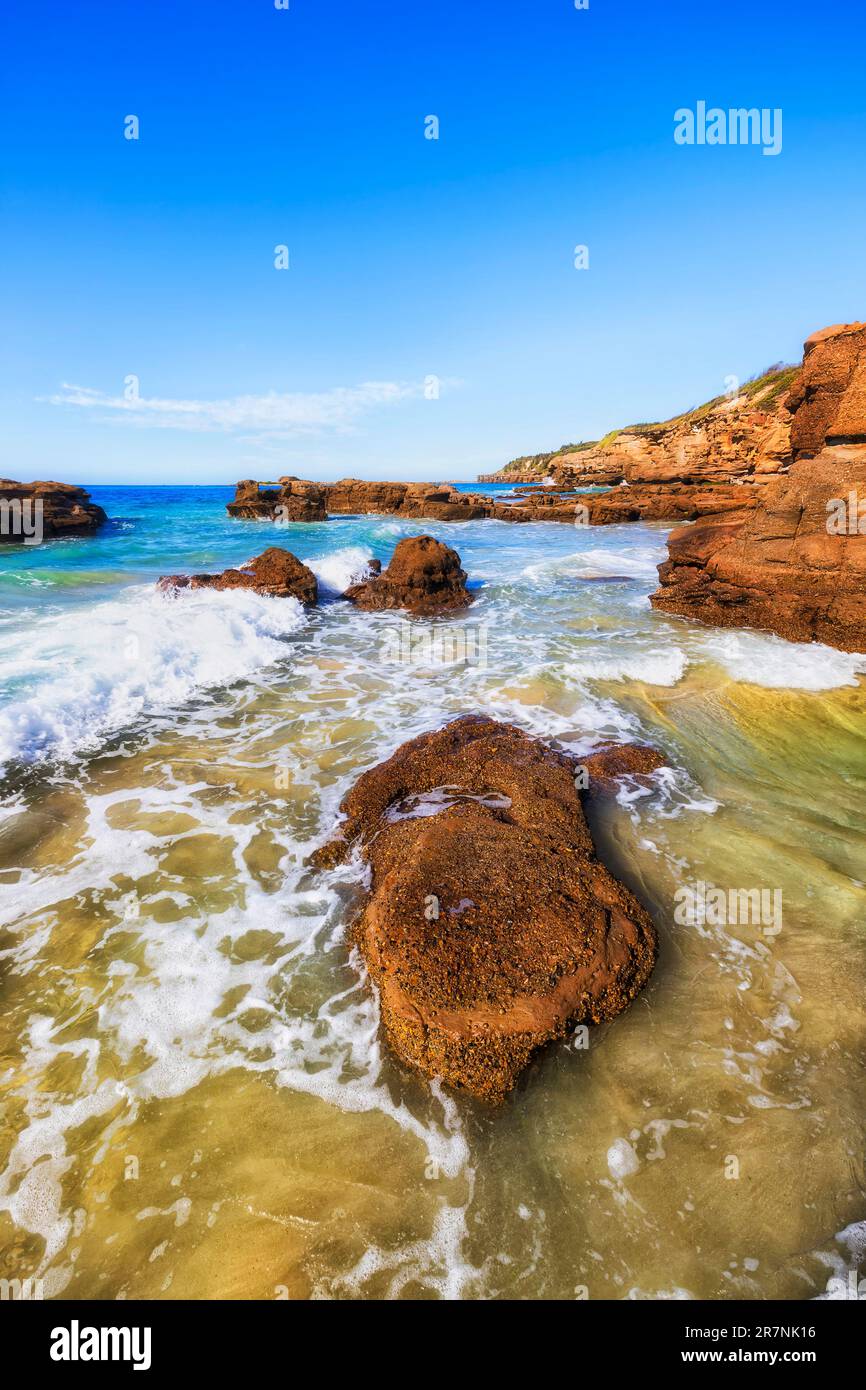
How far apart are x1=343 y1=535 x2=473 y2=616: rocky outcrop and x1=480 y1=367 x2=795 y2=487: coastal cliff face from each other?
31.5 meters

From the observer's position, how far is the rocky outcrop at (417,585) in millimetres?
13148

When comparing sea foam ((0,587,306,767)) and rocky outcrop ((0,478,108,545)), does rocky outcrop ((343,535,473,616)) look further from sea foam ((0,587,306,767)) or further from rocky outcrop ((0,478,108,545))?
rocky outcrop ((0,478,108,545))

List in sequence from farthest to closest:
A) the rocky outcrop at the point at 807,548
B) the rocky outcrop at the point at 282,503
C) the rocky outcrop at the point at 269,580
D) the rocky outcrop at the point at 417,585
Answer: the rocky outcrop at the point at 282,503 < the rocky outcrop at the point at 417,585 < the rocky outcrop at the point at 269,580 < the rocky outcrop at the point at 807,548

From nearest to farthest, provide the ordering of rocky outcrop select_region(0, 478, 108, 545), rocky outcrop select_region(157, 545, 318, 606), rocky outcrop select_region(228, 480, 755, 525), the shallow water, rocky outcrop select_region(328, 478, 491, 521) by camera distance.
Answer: the shallow water
rocky outcrop select_region(157, 545, 318, 606)
rocky outcrop select_region(0, 478, 108, 545)
rocky outcrop select_region(228, 480, 755, 525)
rocky outcrop select_region(328, 478, 491, 521)

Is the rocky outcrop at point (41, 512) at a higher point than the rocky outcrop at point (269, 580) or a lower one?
higher

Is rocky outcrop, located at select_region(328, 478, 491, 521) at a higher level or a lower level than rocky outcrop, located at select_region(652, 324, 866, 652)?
higher

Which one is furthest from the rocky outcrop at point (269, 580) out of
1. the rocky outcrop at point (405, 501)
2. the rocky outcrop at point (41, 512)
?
the rocky outcrop at point (405, 501)

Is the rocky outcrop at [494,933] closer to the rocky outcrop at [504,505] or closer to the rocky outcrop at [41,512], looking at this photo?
the rocky outcrop at [41,512]

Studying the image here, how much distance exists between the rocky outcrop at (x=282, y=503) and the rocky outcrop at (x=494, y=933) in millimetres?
35905

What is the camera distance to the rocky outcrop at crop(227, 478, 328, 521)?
119ft

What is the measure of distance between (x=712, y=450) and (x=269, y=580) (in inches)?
1957

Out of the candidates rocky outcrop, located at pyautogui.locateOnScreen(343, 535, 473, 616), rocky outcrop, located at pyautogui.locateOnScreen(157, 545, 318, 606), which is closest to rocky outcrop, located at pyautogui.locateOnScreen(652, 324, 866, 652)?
rocky outcrop, located at pyautogui.locateOnScreen(343, 535, 473, 616)
